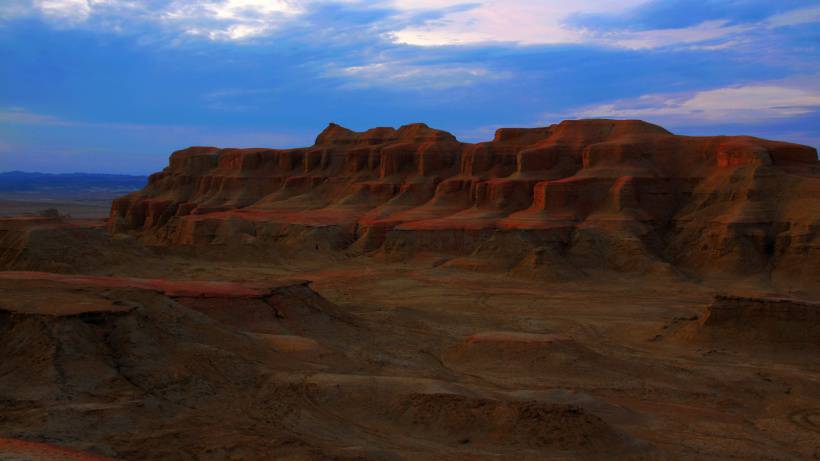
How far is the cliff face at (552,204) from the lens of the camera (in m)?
38.4

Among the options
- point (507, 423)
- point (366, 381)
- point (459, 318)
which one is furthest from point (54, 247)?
point (507, 423)

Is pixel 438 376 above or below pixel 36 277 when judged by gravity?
below

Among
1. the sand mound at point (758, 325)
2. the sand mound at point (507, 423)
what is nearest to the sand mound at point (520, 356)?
the sand mound at point (507, 423)

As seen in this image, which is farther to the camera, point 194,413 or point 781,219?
point 781,219

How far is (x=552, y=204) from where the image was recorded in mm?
43719

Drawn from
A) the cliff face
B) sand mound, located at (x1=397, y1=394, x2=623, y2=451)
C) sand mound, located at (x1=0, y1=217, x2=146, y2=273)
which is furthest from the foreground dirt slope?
the cliff face

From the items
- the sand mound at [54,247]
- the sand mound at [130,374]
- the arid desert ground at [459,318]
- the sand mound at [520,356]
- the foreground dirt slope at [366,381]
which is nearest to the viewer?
the sand mound at [130,374]

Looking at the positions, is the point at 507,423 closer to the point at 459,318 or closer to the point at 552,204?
the point at 459,318

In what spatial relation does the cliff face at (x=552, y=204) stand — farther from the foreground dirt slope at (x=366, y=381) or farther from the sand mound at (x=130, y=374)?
the sand mound at (x=130, y=374)

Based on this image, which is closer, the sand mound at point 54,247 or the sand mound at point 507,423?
the sand mound at point 507,423

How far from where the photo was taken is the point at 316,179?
62.2m

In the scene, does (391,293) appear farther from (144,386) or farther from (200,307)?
(144,386)

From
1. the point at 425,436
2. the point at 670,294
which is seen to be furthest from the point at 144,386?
the point at 670,294

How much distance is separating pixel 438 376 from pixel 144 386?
6654 mm
